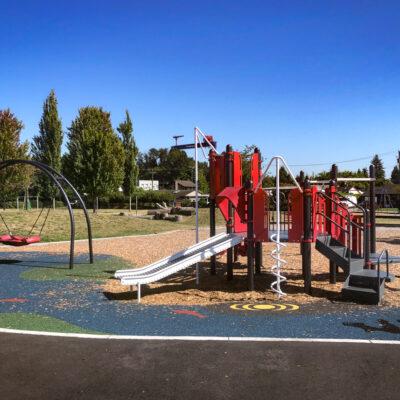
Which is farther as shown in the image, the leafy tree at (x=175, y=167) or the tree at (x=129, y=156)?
the leafy tree at (x=175, y=167)

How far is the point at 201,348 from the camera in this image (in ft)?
16.6

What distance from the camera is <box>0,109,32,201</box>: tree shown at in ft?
103

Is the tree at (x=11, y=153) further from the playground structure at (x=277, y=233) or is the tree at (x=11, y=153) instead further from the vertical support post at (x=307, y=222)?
the vertical support post at (x=307, y=222)

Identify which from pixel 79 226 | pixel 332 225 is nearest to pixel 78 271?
pixel 332 225

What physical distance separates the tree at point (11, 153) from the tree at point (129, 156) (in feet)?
39.8

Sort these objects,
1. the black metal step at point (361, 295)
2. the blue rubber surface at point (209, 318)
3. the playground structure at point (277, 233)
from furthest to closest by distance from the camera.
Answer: the playground structure at point (277, 233) → the black metal step at point (361, 295) → the blue rubber surface at point (209, 318)

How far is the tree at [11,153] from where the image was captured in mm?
31484

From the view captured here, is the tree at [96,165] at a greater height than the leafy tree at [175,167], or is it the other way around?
the leafy tree at [175,167]

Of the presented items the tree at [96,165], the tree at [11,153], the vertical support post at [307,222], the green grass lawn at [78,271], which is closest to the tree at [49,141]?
Answer: the tree at [96,165]

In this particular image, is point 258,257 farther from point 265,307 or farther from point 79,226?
point 79,226

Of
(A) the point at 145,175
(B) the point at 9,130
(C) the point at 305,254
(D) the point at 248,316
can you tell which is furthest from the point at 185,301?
(A) the point at 145,175

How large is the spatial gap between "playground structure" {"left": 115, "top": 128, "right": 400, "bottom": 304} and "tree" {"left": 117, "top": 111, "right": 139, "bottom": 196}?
36016mm

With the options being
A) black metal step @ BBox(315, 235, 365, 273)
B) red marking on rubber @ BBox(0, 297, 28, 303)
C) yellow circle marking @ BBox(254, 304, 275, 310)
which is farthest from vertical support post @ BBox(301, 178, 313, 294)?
red marking on rubber @ BBox(0, 297, 28, 303)

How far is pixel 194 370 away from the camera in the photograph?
438cm
